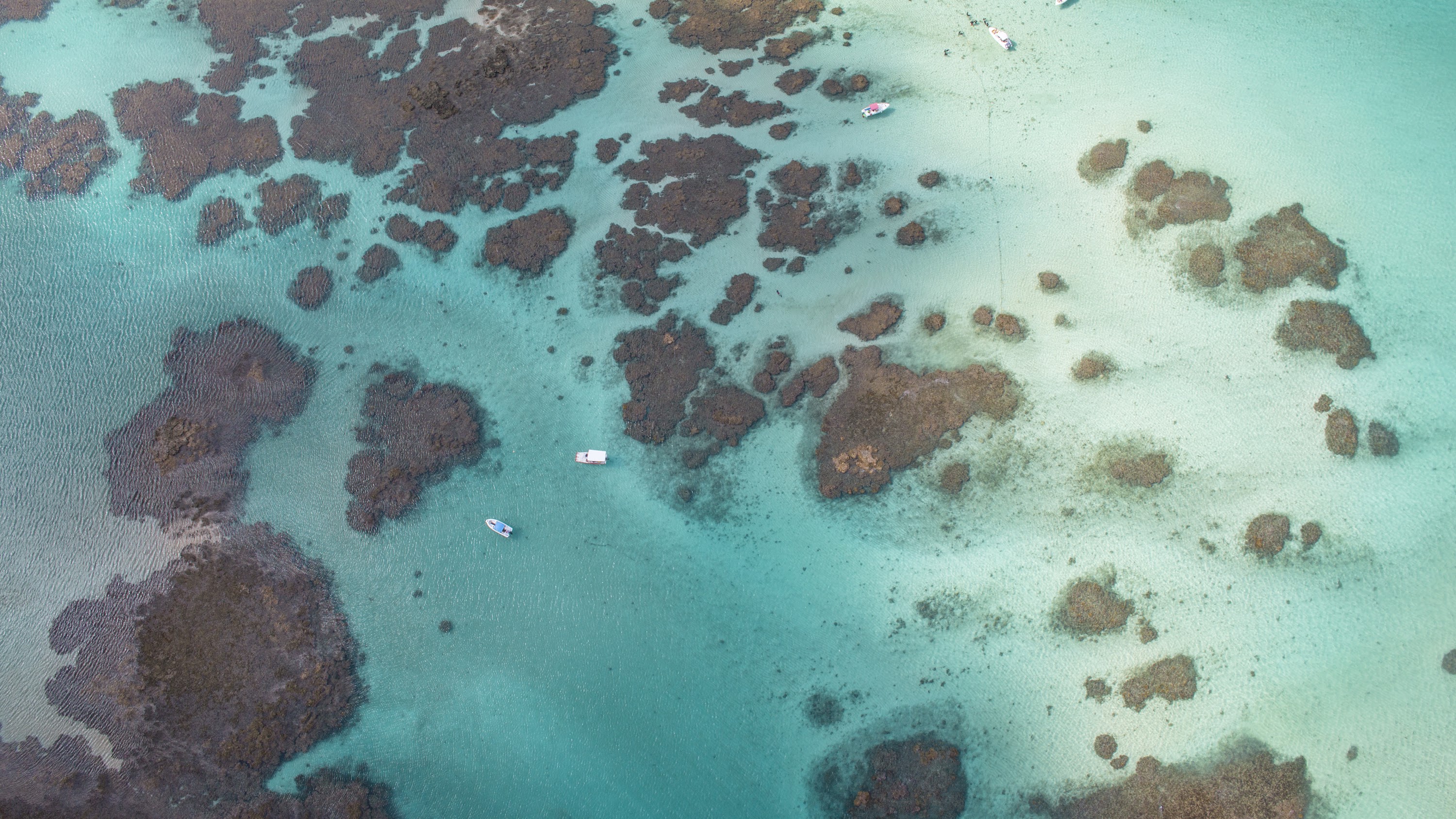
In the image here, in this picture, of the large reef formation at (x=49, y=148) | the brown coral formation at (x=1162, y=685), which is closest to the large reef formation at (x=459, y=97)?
the large reef formation at (x=49, y=148)

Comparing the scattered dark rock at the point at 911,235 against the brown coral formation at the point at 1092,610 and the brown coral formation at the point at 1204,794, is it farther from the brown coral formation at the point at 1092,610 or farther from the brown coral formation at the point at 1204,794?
the brown coral formation at the point at 1204,794


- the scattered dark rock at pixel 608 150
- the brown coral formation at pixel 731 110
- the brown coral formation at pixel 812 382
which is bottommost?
the brown coral formation at pixel 812 382

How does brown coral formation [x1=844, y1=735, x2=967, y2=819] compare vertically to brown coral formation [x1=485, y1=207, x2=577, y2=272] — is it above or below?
below

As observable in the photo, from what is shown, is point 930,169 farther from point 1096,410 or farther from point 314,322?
point 314,322

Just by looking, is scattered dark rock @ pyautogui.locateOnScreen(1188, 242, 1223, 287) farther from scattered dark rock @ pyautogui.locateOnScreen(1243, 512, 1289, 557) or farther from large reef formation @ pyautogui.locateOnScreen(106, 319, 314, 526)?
large reef formation @ pyautogui.locateOnScreen(106, 319, 314, 526)

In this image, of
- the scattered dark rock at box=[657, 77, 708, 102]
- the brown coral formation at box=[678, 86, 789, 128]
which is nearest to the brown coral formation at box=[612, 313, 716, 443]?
the brown coral formation at box=[678, 86, 789, 128]

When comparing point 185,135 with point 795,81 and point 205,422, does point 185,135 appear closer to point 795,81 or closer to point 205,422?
point 205,422

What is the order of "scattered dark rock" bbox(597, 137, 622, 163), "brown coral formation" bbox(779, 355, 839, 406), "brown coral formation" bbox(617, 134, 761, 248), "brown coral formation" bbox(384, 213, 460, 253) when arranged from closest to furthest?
"brown coral formation" bbox(779, 355, 839, 406)
"brown coral formation" bbox(617, 134, 761, 248)
"brown coral formation" bbox(384, 213, 460, 253)
"scattered dark rock" bbox(597, 137, 622, 163)
